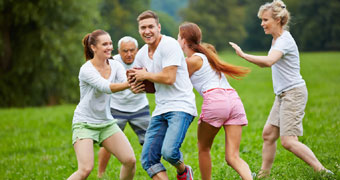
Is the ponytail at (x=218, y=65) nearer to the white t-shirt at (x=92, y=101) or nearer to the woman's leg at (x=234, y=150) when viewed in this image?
the woman's leg at (x=234, y=150)

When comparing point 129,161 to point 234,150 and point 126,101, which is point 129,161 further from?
point 126,101

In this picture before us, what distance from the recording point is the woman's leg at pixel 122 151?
512 cm

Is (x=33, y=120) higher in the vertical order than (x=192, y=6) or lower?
lower

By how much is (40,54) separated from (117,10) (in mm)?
40699

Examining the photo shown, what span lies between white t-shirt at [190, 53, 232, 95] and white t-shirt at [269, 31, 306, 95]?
30.8 inches

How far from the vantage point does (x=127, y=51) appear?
664 centimetres

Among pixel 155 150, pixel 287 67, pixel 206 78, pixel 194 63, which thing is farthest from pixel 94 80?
pixel 287 67

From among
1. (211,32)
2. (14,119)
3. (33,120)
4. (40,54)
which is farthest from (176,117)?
(211,32)

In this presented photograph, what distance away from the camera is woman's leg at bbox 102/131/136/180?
512cm

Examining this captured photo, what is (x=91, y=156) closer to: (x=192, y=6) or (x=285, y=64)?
(x=285, y=64)

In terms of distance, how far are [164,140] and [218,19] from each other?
7896cm

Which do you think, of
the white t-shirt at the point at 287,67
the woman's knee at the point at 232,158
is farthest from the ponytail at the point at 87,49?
the white t-shirt at the point at 287,67

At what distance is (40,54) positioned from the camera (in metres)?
19.4

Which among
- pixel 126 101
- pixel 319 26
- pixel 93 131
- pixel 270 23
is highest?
pixel 319 26
